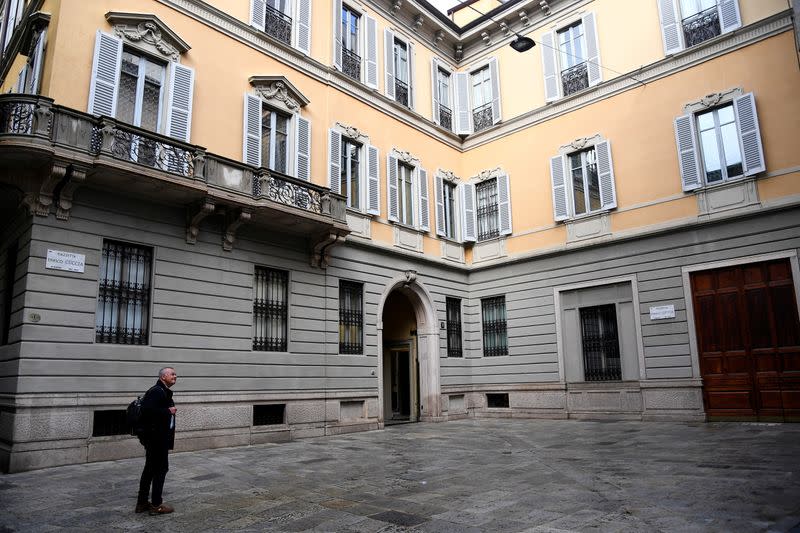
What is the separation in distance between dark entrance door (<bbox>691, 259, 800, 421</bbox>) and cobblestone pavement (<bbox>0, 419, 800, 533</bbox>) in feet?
6.03

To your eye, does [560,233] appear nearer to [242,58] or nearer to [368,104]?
[368,104]

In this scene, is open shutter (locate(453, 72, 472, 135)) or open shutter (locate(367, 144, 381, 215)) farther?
open shutter (locate(453, 72, 472, 135))

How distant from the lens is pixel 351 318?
52.5 ft

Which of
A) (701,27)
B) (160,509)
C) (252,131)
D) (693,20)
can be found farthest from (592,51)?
(160,509)

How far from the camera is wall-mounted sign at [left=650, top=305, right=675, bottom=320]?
15391 mm

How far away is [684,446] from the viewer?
10.5 metres

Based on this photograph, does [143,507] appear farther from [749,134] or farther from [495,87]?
[495,87]

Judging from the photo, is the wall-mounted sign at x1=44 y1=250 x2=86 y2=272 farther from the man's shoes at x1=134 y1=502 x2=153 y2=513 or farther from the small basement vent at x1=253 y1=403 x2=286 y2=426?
the man's shoes at x1=134 y1=502 x2=153 y2=513

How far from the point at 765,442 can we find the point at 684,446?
154cm

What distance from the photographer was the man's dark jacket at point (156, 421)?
20.4 ft

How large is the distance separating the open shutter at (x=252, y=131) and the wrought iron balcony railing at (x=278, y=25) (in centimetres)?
233

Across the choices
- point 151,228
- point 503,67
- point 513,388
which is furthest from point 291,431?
point 503,67

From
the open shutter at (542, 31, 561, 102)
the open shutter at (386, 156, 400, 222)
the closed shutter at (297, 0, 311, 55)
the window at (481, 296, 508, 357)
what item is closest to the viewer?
the closed shutter at (297, 0, 311, 55)

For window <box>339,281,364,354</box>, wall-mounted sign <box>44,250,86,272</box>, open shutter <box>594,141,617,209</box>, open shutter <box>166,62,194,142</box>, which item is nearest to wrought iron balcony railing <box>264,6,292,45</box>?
open shutter <box>166,62,194,142</box>
